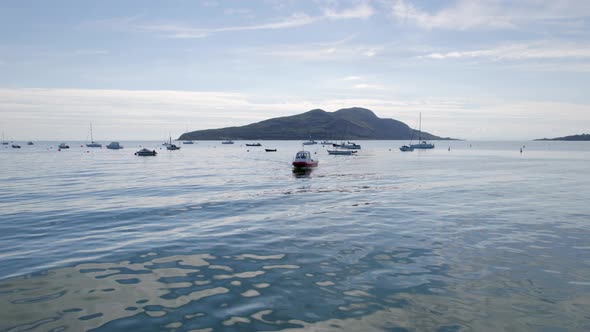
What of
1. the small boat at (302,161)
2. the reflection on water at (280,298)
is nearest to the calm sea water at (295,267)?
the reflection on water at (280,298)

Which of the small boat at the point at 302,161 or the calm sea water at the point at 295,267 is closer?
the calm sea water at the point at 295,267

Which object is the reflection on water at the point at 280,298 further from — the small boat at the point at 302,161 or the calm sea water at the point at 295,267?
the small boat at the point at 302,161

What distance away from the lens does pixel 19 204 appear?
106 feet

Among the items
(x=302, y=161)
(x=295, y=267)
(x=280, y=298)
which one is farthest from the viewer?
(x=302, y=161)

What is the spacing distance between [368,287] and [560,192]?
37.3m

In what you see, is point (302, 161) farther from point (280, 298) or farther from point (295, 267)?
point (280, 298)

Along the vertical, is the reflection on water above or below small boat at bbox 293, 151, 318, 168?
below

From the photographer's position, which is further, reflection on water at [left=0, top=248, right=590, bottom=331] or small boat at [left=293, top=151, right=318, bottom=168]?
small boat at [left=293, top=151, right=318, bottom=168]

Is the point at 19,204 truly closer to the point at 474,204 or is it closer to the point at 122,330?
the point at 122,330

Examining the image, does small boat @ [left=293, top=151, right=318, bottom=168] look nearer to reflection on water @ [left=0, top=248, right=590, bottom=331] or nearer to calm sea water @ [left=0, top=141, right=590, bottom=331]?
calm sea water @ [left=0, top=141, right=590, bottom=331]

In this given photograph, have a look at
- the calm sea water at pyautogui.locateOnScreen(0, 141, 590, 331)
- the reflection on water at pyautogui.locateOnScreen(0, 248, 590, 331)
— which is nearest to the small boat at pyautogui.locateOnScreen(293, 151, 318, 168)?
the calm sea water at pyautogui.locateOnScreen(0, 141, 590, 331)

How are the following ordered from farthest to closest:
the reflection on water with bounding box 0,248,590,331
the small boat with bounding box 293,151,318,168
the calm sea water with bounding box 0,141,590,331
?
the small boat with bounding box 293,151,318,168 → the calm sea water with bounding box 0,141,590,331 → the reflection on water with bounding box 0,248,590,331

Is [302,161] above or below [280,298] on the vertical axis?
above

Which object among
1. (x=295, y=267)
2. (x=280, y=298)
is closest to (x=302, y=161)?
(x=295, y=267)
